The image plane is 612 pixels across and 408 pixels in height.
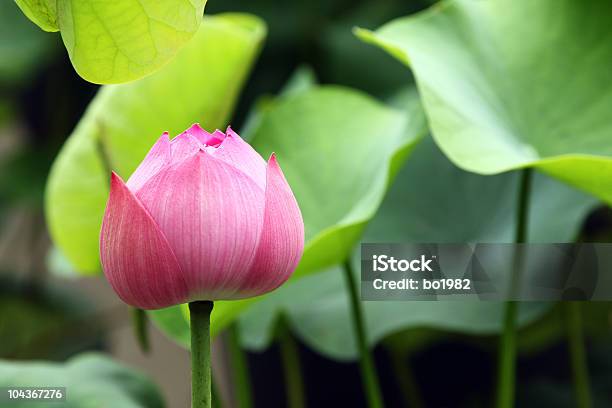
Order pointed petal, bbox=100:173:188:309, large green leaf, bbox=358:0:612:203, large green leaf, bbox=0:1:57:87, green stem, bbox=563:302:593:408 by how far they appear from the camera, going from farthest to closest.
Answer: large green leaf, bbox=0:1:57:87 < green stem, bbox=563:302:593:408 < large green leaf, bbox=358:0:612:203 < pointed petal, bbox=100:173:188:309

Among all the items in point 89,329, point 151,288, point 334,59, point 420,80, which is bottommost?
point 151,288

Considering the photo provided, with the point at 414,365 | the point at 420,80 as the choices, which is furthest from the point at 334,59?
the point at 420,80

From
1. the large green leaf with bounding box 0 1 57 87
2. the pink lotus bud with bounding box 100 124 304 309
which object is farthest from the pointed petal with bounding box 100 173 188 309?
the large green leaf with bounding box 0 1 57 87

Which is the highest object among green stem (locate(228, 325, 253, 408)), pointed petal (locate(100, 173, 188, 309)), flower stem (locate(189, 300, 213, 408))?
green stem (locate(228, 325, 253, 408))

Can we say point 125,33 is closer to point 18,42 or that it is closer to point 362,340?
point 362,340

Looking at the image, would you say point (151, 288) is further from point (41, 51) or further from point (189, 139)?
point (41, 51)

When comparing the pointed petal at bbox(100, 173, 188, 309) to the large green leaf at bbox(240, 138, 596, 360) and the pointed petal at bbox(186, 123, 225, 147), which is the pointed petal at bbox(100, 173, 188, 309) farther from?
the large green leaf at bbox(240, 138, 596, 360)
